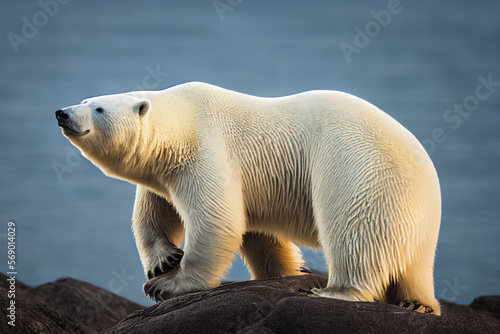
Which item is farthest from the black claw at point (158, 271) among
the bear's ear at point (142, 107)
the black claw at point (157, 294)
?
the bear's ear at point (142, 107)

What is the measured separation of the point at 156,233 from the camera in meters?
5.62

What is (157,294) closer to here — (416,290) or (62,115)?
(62,115)

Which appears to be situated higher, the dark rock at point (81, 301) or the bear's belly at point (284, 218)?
the bear's belly at point (284, 218)

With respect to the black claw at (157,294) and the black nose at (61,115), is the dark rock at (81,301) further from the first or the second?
the black nose at (61,115)

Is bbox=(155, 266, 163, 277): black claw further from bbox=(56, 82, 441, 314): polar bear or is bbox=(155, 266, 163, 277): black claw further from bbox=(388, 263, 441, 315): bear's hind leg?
bbox=(388, 263, 441, 315): bear's hind leg

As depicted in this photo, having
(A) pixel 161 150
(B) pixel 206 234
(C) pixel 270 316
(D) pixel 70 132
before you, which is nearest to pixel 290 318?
(C) pixel 270 316

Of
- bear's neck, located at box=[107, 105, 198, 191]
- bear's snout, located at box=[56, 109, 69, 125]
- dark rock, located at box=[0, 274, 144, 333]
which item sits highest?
bear's snout, located at box=[56, 109, 69, 125]

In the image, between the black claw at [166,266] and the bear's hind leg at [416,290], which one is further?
the black claw at [166,266]

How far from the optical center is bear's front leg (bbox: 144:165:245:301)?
4980 millimetres

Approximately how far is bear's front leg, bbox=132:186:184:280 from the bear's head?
2.65ft

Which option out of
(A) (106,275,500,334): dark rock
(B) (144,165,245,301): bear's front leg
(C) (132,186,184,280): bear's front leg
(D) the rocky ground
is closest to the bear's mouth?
(B) (144,165,245,301): bear's front leg

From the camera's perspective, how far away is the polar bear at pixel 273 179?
15.5ft

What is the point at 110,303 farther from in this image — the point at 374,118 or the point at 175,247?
the point at 374,118

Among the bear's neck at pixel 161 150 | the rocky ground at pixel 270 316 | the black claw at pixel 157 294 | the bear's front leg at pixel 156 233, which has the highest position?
the bear's neck at pixel 161 150
